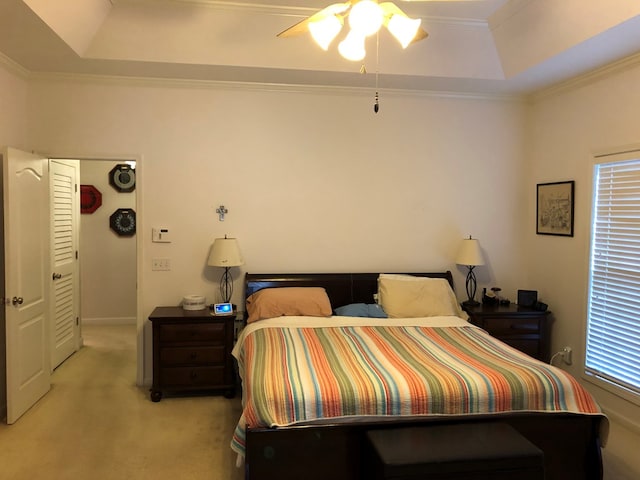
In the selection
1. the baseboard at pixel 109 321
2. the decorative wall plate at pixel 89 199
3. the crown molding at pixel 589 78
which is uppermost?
the crown molding at pixel 589 78

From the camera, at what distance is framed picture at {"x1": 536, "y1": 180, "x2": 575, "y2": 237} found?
12.7 ft

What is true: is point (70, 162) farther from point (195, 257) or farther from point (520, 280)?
point (520, 280)

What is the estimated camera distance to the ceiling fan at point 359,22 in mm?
2083

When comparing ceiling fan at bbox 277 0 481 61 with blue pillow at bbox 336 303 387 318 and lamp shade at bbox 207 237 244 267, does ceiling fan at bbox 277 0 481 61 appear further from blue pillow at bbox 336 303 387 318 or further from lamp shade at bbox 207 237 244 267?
blue pillow at bbox 336 303 387 318

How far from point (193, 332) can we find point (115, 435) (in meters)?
0.88

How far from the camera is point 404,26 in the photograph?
2.23 metres

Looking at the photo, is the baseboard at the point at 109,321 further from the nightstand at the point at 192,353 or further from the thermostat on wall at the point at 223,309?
the thermostat on wall at the point at 223,309

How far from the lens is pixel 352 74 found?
12.2 feet

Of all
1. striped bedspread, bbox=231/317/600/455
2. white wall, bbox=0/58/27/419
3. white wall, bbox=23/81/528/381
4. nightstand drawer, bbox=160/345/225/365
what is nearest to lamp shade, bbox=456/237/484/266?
white wall, bbox=23/81/528/381

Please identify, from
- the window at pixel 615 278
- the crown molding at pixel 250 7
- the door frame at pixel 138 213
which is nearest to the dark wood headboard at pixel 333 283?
the door frame at pixel 138 213

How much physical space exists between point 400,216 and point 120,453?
285 centimetres

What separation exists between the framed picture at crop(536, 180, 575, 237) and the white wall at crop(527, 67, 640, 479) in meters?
0.06

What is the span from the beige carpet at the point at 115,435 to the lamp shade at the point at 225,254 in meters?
1.09

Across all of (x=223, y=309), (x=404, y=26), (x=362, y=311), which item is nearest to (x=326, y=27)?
(x=404, y=26)
